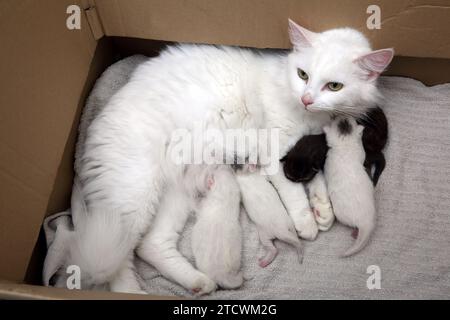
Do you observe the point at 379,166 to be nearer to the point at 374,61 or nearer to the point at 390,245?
the point at 390,245

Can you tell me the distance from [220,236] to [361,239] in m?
0.49

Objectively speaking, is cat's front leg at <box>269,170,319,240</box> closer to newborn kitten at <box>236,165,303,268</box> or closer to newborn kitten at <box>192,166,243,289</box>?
newborn kitten at <box>236,165,303,268</box>

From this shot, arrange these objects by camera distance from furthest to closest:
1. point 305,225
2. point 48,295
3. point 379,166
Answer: point 379,166, point 305,225, point 48,295

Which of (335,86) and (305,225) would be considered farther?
(305,225)

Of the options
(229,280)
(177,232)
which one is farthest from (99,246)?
(229,280)

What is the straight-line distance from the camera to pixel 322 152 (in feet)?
Result: 4.55

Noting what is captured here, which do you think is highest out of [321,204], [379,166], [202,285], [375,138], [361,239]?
[375,138]

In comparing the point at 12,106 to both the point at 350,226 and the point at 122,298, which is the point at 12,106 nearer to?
the point at 122,298

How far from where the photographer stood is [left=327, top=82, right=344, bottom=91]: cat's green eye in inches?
48.4

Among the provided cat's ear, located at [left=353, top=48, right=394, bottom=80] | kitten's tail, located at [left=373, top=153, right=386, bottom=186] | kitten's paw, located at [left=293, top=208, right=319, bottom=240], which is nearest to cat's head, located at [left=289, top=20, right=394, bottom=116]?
cat's ear, located at [left=353, top=48, right=394, bottom=80]

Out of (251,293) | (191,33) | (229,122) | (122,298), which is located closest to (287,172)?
(229,122)

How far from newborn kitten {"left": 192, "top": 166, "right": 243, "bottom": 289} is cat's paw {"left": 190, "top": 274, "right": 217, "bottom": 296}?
0.06 ft

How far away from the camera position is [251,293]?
129 centimetres

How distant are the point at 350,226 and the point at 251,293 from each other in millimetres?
427
